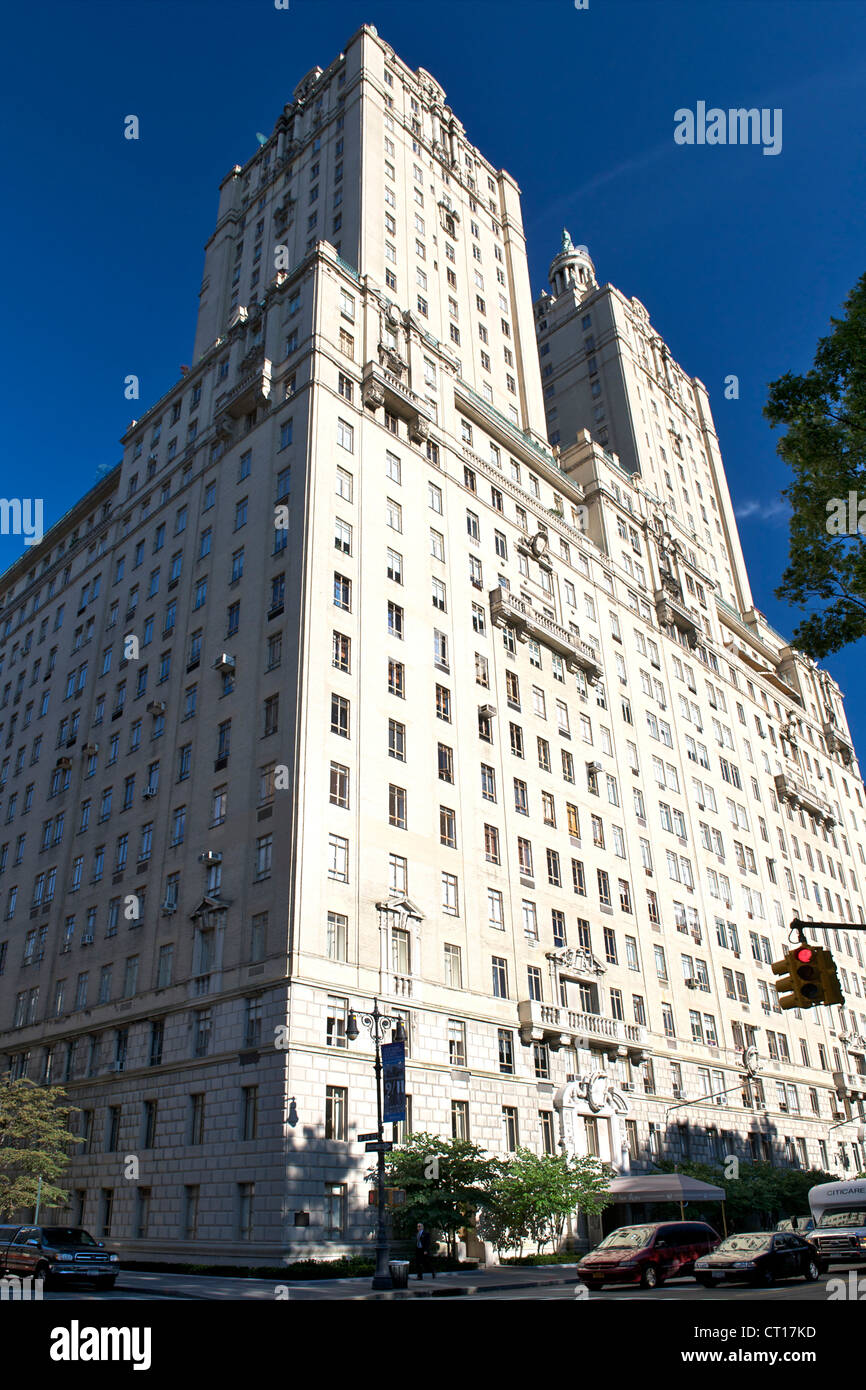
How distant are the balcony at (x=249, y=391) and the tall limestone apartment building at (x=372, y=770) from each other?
0.26m

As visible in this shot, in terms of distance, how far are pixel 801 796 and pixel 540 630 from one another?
36.9 metres

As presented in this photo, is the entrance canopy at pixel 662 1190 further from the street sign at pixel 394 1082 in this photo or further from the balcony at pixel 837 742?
the balcony at pixel 837 742

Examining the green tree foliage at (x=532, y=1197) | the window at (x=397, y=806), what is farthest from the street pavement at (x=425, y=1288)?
the window at (x=397, y=806)

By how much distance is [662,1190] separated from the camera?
115 ft

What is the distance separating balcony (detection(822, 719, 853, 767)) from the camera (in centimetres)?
9268

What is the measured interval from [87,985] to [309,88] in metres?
66.4

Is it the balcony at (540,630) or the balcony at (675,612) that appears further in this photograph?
the balcony at (675,612)

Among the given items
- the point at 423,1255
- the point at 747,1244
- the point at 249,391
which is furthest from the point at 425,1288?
the point at 249,391

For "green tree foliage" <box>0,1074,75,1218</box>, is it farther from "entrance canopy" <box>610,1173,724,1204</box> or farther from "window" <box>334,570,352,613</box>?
"window" <box>334,570,352,613</box>

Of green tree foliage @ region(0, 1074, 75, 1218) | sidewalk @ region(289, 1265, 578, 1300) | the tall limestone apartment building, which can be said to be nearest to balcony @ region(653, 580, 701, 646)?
the tall limestone apartment building

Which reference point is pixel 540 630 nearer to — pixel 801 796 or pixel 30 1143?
pixel 30 1143

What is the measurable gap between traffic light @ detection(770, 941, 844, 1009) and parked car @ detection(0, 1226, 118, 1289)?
19414 mm

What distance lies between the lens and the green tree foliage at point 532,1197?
3297cm

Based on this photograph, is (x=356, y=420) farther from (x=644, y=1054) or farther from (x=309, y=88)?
(x=309, y=88)
